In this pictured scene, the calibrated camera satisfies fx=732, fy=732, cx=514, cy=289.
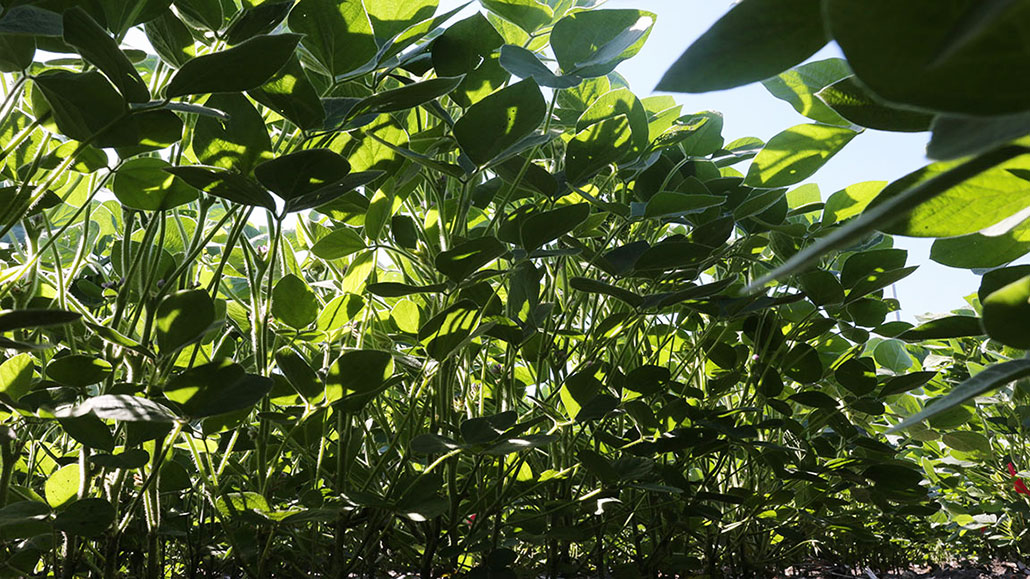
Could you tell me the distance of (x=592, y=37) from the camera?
564 mm

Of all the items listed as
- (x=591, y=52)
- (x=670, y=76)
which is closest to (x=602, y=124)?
(x=591, y=52)

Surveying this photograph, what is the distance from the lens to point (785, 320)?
95 centimetres

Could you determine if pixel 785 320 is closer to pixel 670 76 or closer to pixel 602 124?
pixel 602 124

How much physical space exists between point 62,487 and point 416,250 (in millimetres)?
301

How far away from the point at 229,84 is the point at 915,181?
0.27m

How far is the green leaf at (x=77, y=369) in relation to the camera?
42 centimetres

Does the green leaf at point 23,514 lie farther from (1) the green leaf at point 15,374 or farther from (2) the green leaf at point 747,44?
(2) the green leaf at point 747,44

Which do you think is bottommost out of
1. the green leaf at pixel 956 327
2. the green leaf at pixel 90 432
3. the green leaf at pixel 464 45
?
the green leaf at pixel 90 432

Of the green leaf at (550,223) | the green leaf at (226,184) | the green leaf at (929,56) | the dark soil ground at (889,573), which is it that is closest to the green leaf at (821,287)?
the green leaf at (550,223)

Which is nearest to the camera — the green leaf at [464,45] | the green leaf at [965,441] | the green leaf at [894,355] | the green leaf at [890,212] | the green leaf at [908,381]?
the green leaf at [890,212]

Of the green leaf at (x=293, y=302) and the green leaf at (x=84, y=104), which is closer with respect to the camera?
the green leaf at (x=84, y=104)

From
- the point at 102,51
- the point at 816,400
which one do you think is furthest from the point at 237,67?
the point at 816,400

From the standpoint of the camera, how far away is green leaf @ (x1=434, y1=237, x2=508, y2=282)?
1.52 feet

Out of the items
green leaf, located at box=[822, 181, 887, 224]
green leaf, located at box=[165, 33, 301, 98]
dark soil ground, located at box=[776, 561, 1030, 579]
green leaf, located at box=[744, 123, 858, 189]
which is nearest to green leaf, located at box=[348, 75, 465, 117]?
green leaf, located at box=[165, 33, 301, 98]
